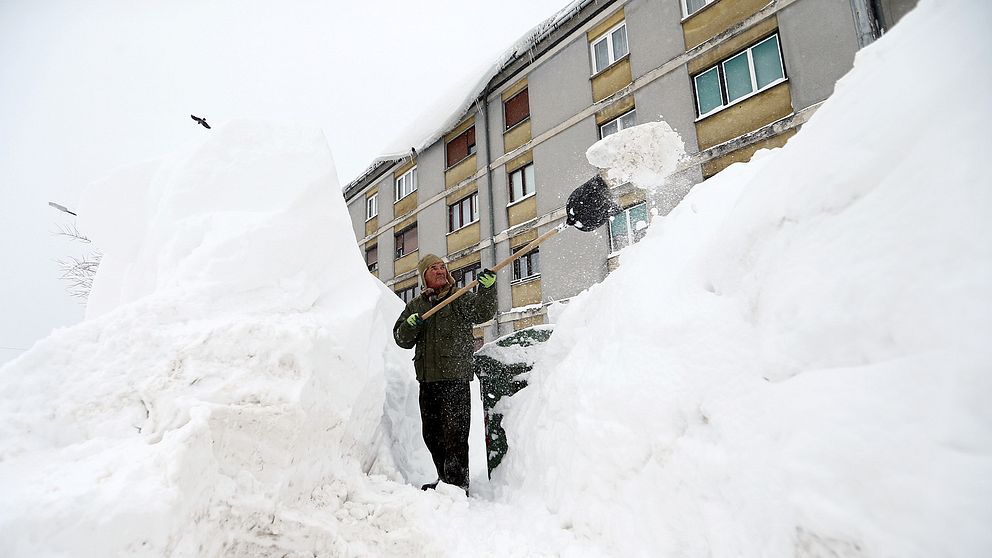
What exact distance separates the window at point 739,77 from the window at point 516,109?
4725mm

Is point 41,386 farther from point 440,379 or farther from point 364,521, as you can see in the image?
point 440,379

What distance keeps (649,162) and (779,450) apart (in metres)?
3.75

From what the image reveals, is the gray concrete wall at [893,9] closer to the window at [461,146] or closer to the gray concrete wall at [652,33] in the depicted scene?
the gray concrete wall at [652,33]

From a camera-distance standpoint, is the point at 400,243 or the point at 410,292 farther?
the point at 400,243

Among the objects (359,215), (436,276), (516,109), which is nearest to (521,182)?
(516,109)

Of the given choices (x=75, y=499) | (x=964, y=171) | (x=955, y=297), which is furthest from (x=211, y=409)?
(x=964, y=171)

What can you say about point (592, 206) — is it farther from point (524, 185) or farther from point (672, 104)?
point (524, 185)

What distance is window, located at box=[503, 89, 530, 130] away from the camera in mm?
12555

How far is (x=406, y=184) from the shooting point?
17297 millimetres

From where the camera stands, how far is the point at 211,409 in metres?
1.91

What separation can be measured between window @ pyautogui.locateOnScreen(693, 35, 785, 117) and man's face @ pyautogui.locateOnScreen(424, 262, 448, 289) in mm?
7490

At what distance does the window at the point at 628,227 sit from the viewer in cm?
938

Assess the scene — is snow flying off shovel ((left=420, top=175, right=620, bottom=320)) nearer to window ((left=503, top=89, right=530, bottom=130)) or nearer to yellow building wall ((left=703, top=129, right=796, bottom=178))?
yellow building wall ((left=703, top=129, right=796, bottom=178))

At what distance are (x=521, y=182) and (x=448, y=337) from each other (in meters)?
9.65
